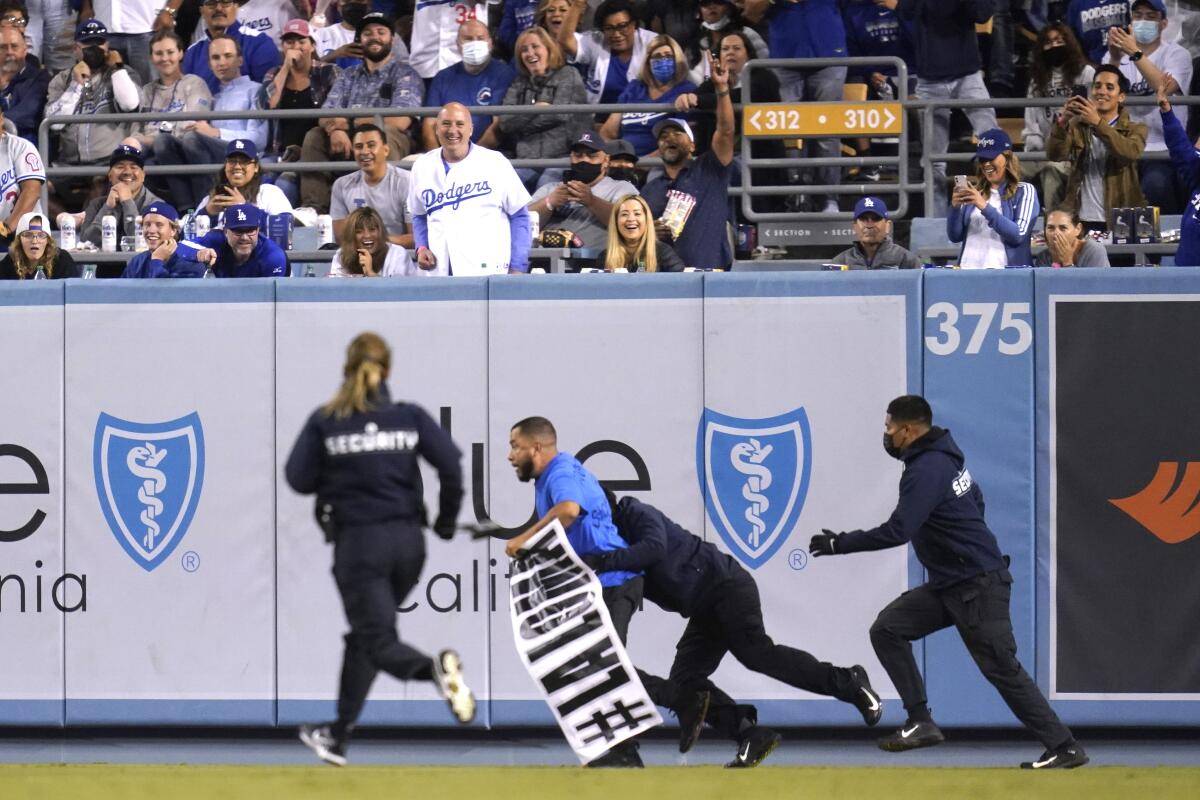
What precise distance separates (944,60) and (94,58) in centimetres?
740

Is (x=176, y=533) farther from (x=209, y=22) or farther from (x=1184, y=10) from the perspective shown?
(x=1184, y=10)

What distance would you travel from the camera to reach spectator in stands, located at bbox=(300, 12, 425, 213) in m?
16.3

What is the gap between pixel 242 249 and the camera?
13.2 metres

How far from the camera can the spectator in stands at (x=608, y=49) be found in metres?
16.3

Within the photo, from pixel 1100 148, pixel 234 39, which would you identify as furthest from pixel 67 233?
pixel 1100 148

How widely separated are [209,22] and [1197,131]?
8.58 m

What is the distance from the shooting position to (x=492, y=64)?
16234 mm

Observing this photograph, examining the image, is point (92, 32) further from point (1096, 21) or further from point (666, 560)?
point (666, 560)

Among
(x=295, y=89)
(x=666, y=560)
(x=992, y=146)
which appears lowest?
(x=666, y=560)

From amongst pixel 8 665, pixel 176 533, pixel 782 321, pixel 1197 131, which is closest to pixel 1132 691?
pixel 782 321

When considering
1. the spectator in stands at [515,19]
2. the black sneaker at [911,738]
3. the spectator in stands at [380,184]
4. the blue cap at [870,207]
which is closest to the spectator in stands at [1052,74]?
the blue cap at [870,207]

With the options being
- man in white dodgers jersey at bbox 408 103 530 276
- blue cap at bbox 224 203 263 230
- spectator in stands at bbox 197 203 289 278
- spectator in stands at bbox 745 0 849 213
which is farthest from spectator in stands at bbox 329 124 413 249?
spectator in stands at bbox 745 0 849 213

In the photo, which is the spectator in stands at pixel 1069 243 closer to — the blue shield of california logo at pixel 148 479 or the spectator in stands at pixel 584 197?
the spectator in stands at pixel 584 197

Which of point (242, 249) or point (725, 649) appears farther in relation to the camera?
point (242, 249)
